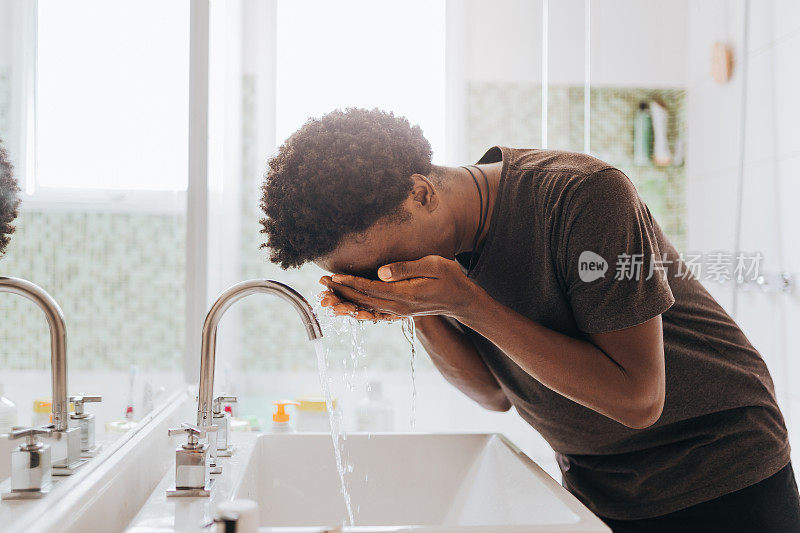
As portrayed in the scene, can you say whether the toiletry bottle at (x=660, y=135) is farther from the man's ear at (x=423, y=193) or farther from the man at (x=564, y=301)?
the man's ear at (x=423, y=193)

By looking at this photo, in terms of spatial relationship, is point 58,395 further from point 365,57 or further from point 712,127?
point 712,127

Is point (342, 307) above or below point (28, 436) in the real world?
above

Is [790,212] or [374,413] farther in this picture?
[374,413]

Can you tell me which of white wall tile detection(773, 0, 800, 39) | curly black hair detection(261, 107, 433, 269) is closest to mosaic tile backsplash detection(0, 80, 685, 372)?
curly black hair detection(261, 107, 433, 269)

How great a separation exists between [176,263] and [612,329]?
2.58 ft

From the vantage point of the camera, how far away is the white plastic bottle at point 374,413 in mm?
1785

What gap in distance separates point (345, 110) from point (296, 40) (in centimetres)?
146

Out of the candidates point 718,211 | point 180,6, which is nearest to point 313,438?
point 180,6

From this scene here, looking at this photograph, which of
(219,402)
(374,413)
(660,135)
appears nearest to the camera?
(219,402)

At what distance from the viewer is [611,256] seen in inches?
26.5

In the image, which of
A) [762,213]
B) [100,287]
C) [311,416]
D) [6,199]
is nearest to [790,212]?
[762,213]

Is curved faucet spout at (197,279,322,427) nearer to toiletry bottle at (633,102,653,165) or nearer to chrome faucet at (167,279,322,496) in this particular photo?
chrome faucet at (167,279,322,496)

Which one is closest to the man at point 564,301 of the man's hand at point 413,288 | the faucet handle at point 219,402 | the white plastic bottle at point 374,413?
the man's hand at point 413,288

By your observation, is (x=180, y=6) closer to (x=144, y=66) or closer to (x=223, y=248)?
(x=144, y=66)
